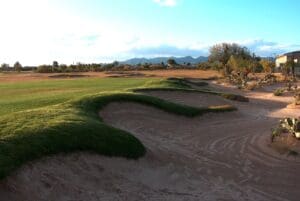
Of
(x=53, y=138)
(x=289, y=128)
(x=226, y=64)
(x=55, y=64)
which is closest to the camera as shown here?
(x=53, y=138)

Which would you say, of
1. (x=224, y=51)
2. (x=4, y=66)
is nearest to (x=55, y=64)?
(x=4, y=66)

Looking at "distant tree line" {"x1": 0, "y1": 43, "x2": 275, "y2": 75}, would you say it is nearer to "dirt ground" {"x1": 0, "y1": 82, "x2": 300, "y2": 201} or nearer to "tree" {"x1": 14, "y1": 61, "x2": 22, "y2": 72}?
"tree" {"x1": 14, "y1": 61, "x2": 22, "y2": 72}

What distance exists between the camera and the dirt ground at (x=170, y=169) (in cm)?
1054

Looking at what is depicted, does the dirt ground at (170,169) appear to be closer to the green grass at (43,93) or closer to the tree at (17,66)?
the green grass at (43,93)

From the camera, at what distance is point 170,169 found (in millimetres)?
14016

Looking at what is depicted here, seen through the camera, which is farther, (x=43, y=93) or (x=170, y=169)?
(x=43, y=93)

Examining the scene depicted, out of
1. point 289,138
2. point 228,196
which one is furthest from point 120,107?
point 228,196

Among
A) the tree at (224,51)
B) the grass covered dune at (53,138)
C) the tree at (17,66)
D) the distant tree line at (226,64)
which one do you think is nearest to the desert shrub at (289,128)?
the grass covered dune at (53,138)

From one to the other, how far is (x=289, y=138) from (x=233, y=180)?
5.49 m

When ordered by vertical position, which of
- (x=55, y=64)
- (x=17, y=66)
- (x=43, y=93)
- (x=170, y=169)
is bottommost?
(x=170, y=169)

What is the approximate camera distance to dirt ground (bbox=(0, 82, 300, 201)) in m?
10.5

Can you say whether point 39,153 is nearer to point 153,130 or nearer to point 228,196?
point 228,196

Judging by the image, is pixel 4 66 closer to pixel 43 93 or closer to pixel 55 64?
pixel 55 64

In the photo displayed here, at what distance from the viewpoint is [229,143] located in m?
18.9
